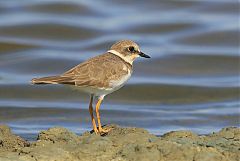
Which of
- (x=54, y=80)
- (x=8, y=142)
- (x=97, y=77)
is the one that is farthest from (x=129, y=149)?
(x=97, y=77)

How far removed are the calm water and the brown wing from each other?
81.8 inches

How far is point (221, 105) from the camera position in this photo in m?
12.6

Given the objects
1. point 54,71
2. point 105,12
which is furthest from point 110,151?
point 105,12

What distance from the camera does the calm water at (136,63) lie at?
38.1 feet

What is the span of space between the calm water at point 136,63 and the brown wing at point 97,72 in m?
2.08

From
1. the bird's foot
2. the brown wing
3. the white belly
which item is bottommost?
the bird's foot

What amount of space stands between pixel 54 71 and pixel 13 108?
249cm

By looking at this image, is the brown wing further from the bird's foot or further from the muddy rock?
the muddy rock

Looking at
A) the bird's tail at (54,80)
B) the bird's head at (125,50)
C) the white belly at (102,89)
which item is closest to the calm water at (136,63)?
the bird's head at (125,50)

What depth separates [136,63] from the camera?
14914 millimetres

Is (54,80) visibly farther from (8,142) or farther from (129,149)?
(129,149)

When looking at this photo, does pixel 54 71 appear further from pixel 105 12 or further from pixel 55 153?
pixel 55 153

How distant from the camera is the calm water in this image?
458 inches

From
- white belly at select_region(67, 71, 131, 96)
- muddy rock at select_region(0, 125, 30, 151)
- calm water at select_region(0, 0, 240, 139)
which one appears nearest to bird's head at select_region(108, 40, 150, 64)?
white belly at select_region(67, 71, 131, 96)
